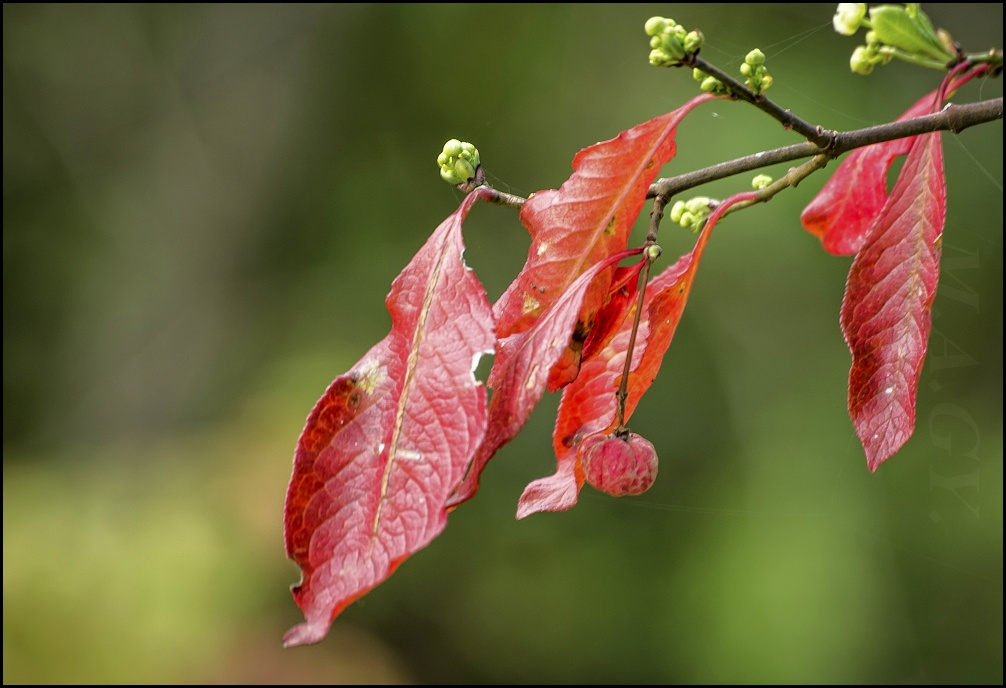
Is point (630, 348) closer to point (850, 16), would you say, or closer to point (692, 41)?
point (692, 41)

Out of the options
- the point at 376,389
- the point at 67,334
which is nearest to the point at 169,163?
the point at 67,334

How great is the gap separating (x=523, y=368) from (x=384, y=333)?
91.7 inches

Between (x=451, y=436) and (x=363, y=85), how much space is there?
9.29ft

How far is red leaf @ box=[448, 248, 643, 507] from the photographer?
490 millimetres

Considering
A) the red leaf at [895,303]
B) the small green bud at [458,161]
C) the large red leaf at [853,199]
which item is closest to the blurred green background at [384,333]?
the large red leaf at [853,199]

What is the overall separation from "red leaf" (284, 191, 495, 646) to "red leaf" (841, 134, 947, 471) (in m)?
0.30

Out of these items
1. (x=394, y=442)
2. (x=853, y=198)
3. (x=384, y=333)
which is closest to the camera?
(x=394, y=442)

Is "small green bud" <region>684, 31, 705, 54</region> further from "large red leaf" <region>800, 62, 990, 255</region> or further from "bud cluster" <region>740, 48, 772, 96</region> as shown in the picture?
"large red leaf" <region>800, 62, 990, 255</region>

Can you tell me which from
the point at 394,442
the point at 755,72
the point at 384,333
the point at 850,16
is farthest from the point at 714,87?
the point at 384,333

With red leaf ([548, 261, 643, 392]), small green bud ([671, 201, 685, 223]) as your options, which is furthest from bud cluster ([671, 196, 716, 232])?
red leaf ([548, 261, 643, 392])

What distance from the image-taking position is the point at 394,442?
501mm

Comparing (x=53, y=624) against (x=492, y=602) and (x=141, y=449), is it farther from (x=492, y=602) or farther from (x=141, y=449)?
(x=492, y=602)

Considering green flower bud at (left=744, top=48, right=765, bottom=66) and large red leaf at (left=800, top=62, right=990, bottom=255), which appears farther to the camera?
large red leaf at (left=800, top=62, right=990, bottom=255)

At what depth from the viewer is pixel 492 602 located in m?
2.64
